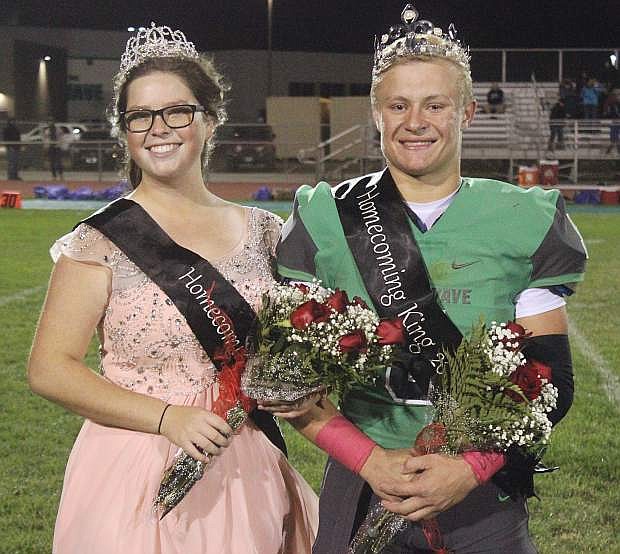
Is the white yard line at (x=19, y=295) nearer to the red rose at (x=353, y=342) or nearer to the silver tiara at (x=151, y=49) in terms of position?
the silver tiara at (x=151, y=49)

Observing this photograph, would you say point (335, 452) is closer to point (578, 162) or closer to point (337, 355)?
point (337, 355)

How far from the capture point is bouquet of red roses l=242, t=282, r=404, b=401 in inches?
80.4

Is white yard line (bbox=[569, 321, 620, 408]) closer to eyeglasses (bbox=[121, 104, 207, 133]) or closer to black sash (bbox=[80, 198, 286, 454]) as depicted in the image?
black sash (bbox=[80, 198, 286, 454])

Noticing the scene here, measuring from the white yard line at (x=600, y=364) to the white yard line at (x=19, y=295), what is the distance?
469 centimetres

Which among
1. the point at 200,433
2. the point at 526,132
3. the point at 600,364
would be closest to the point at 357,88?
the point at 526,132

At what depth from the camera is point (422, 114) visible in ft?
7.36

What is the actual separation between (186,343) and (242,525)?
46cm

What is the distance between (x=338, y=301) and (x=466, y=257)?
1.05ft

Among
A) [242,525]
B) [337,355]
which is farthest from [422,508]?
[242,525]

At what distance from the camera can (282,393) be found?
2.11 meters

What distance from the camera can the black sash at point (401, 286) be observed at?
2.25 metres

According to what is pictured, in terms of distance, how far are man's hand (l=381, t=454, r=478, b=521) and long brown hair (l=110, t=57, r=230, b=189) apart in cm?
108

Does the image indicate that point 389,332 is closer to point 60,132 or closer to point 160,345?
point 160,345

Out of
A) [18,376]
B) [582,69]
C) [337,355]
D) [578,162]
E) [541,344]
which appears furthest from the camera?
[582,69]
